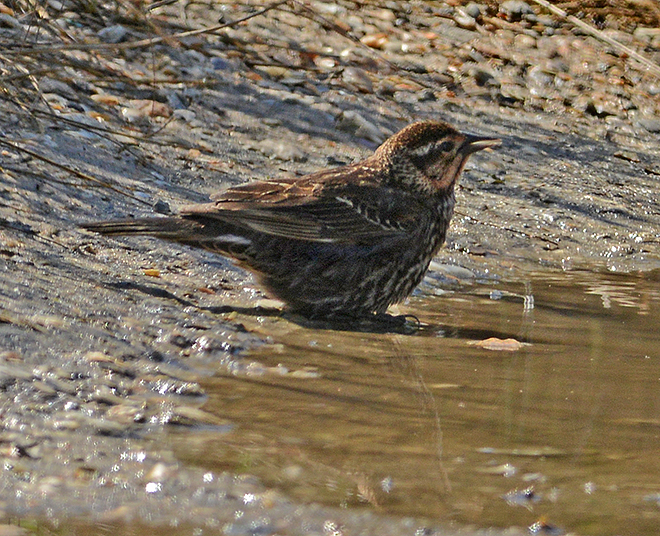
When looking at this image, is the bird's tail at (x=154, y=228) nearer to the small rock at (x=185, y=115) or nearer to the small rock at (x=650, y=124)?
the small rock at (x=185, y=115)

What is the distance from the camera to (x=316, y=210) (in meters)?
5.39

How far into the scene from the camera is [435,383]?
4.09 meters

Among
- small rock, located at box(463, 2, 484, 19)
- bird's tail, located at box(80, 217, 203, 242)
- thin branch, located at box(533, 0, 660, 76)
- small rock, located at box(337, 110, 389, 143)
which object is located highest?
thin branch, located at box(533, 0, 660, 76)

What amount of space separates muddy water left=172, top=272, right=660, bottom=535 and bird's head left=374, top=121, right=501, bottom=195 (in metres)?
0.78

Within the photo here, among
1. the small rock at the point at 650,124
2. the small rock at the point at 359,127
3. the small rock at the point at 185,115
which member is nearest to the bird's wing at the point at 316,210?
the small rock at the point at 185,115

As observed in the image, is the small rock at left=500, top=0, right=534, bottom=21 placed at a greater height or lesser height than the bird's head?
greater

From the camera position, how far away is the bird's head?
571 cm

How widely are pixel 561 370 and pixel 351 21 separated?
6662mm

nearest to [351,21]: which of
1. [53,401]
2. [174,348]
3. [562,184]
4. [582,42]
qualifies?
[582,42]

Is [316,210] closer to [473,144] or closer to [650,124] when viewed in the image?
[473,144]

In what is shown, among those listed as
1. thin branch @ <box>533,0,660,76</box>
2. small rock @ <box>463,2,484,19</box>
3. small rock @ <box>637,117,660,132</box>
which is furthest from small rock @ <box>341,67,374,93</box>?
thin branch @ <box>533,0,660,76</box>

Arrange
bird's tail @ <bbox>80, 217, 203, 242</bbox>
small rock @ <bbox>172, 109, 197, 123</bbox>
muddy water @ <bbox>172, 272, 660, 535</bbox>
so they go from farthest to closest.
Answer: small rock @ <bbox>172, 109, 197, 123</bbox>
bird's tail @ <bbox>80, 217, 203, 242</bbox>
muddy water @ <bbox>172, 272, 660, 535</bbox>

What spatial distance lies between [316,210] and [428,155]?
0.79 metres

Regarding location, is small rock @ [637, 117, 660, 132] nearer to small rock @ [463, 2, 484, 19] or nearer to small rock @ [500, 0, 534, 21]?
small rock @ [500, 0, 534, 21]
